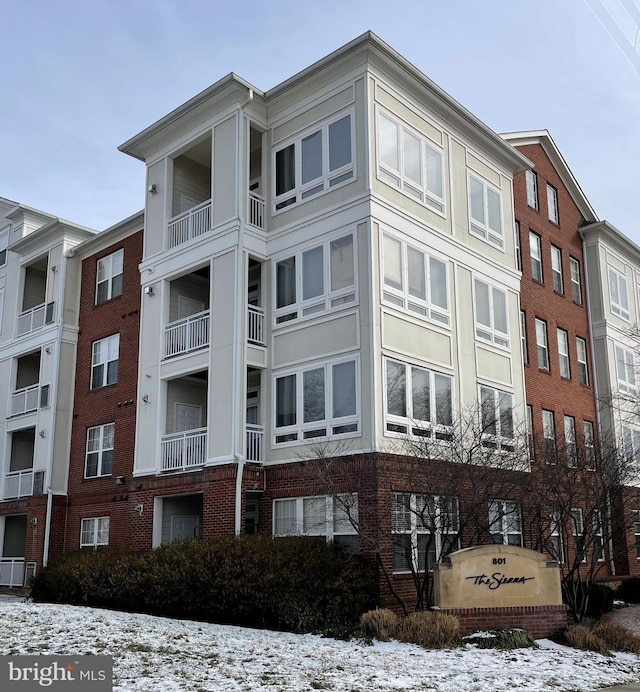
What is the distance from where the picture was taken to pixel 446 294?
2120cm

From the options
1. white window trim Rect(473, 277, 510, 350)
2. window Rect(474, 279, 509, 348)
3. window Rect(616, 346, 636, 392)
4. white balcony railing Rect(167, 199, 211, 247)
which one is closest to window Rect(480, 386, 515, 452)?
white window trim Rect(473, 277, 510, 350)

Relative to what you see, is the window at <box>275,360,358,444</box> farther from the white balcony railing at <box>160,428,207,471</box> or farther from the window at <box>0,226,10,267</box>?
the window at <box>0,226,10,267</box>

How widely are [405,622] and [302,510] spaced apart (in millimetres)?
5315

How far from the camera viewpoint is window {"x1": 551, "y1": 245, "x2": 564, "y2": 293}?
28086 mm

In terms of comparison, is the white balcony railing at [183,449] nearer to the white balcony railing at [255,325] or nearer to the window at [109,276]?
the white balcony railing at [255,325]

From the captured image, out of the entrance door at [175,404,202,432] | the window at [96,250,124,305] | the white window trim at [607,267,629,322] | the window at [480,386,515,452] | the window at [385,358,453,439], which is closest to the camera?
the window at [385,358,453,439]

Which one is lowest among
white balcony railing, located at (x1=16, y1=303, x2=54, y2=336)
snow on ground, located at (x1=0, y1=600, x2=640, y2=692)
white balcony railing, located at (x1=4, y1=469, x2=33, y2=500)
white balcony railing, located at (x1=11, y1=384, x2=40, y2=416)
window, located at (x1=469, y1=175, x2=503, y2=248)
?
snow on ground, located at (x1=0, y1=600, x2=640, y2=692)

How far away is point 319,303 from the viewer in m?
19.8

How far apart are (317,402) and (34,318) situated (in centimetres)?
1451

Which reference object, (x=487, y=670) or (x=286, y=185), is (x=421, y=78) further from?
(x=487, y=670)

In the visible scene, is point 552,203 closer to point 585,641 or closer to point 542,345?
point 542,345

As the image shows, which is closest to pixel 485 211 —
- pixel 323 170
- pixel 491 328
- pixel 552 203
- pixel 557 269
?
pixel 491 328

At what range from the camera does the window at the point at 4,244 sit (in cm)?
3203

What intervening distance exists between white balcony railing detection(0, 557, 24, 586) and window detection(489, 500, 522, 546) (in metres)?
15.6
